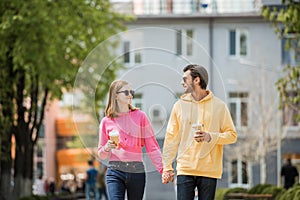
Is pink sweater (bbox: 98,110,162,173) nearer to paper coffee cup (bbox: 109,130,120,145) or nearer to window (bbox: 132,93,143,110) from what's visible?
paper coffee cup (bbox: 109,130,120,145)

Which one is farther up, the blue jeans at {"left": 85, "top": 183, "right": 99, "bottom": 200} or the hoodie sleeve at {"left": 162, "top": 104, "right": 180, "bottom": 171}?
the hoodie sleeve at {"left": 162, "top": 104, "right": 180, "bottom": 171}

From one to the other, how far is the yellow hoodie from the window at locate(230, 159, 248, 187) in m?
45.1

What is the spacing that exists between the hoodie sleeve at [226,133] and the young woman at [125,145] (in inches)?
38.0

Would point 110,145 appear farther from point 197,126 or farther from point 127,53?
point 127,53

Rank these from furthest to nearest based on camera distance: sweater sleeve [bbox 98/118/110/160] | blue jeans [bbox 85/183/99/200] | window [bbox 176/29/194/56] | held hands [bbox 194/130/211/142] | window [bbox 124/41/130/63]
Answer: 1. blue jeans [bbox 85/183/99/200]
2. window [bbox 124/41/130/63]
3. window [bbox 176/29/194/56]
4. sweater sleeve [bbox 98/118/110/160]
5. held hands [bbox 194/130/211/142]

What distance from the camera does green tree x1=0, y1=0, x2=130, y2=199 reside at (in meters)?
27.1

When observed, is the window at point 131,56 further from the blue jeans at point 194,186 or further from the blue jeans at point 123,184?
the blue jeans at point 194,186

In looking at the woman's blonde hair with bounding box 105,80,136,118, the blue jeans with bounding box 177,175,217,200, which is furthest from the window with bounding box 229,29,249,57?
the blue jeans with bounding box 177,175,217,200

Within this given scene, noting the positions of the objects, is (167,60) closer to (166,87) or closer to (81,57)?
(166,87)

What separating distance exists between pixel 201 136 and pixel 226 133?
1.07ft

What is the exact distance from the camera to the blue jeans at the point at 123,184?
10.4 metres

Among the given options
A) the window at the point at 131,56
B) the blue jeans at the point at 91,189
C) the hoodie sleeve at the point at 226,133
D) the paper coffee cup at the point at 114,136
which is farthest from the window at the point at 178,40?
the blue jeans at the point at 91,189

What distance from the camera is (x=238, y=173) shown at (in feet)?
183

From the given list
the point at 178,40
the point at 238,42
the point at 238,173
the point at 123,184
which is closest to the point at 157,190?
the point at 123,184
